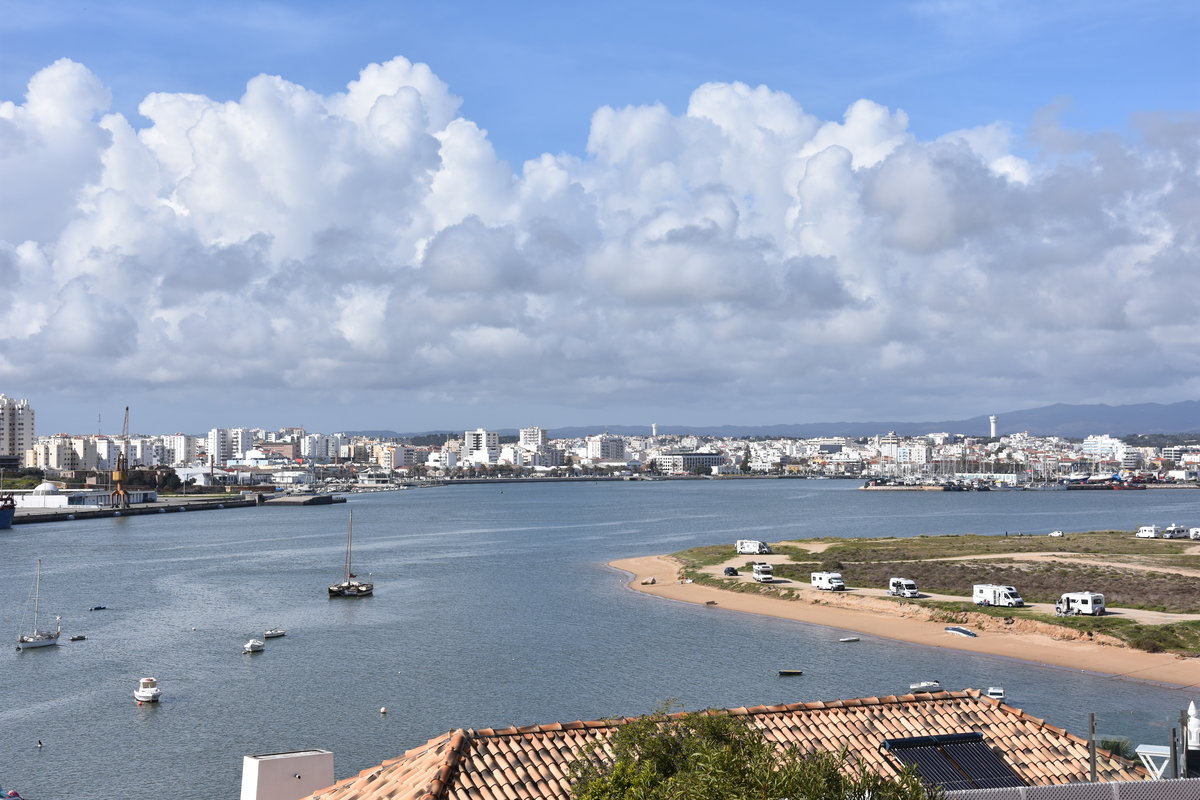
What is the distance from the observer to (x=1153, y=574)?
4734 cm

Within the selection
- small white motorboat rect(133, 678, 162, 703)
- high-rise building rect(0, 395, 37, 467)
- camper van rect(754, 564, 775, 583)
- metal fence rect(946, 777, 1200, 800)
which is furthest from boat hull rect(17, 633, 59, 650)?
high-rise building rect(0, 395, 37, 467)

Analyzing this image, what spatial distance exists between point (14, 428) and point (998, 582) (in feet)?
631

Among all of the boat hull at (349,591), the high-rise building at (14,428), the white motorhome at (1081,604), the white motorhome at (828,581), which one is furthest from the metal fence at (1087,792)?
the high-rise building at (14,428)

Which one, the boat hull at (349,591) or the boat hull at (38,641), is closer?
the boat hull at (38,641)

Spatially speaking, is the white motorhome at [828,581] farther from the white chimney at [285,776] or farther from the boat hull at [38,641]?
the white chimney at [285,776]

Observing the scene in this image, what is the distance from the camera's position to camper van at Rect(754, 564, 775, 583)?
165 ft

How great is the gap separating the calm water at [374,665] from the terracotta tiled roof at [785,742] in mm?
12197

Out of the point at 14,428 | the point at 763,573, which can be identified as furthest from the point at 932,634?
the point at 14,428

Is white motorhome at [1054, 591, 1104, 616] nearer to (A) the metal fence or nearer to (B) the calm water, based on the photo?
(B) the calm water

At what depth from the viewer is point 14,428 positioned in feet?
641

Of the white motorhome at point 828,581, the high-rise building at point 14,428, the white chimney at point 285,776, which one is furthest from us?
the high-rise building at point 14,428

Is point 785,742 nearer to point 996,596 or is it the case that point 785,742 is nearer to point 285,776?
point 285,776

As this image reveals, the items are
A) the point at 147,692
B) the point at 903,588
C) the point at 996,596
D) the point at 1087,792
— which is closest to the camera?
the point at 1087,792

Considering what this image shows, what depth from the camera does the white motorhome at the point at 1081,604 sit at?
37094 mm
